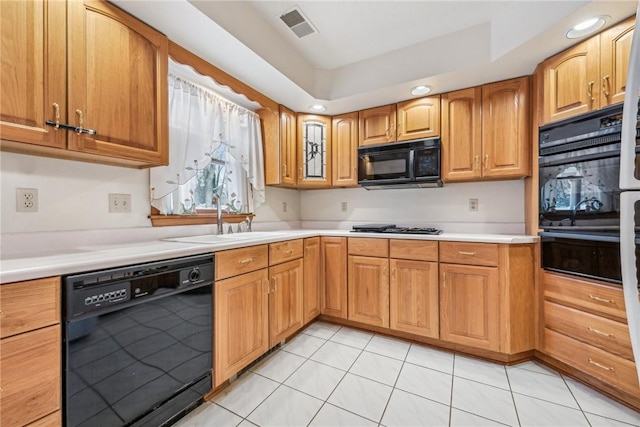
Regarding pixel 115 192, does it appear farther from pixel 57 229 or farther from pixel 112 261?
pixel 112 261

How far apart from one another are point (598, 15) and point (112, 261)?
2761 millimetres

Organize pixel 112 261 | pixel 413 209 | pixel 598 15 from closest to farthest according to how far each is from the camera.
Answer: pixel 112 261 < pixel 598 15 < pixel 413 209

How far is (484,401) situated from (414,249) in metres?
1.05

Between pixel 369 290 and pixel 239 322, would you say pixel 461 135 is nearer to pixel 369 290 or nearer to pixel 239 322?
pixel 369 290

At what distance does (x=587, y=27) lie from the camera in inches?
61.7

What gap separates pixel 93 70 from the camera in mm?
1281

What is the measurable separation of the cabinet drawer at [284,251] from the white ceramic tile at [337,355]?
768mm

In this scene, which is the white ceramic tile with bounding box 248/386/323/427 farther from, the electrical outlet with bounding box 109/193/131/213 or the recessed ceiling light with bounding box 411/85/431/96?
the recessed ceiling light with bounding box 411/85/431/96

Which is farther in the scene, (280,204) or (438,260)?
(280,204)

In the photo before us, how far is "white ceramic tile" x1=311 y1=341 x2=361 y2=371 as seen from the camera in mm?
1930


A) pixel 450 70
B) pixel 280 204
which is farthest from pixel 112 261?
pixel 450 70

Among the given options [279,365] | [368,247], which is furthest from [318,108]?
[279,365]

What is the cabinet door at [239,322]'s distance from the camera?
1.57 meters

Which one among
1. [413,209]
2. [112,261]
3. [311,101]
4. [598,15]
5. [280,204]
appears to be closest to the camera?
[112,261]
